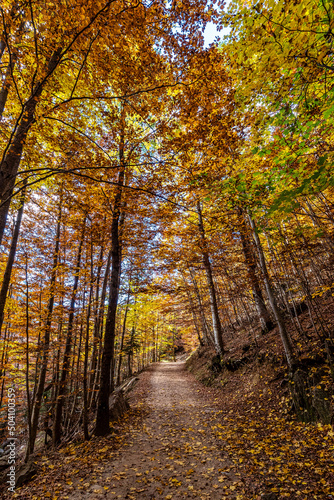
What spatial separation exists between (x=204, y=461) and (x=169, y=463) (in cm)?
75

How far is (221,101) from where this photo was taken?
584 cm

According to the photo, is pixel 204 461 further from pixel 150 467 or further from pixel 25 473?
pixel 25 473

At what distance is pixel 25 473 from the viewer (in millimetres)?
4715

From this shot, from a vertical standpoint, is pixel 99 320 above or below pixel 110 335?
above

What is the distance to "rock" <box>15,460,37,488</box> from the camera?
4.51 meters

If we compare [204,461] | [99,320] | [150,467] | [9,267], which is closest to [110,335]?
[99,320]

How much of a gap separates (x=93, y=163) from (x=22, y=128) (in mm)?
3203

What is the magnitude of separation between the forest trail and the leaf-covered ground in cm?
2

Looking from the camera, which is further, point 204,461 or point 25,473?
point 25,473

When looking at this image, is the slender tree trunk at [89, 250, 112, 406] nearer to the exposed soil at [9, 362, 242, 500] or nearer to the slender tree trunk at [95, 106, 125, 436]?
the slender tree trunk at [95, 106, 125, 436]

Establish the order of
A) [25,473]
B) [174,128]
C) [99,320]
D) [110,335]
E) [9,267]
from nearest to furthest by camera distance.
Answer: [25,473] < [174,128] < [110,335] < [9,267] < [99,320]

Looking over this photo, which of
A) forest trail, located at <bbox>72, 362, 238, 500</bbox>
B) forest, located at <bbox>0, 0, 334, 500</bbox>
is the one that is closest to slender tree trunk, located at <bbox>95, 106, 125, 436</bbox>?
forest, located at <bbox>0, 0, 334, 500</bbox>

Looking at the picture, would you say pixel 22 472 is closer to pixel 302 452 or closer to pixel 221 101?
pixel 302 452

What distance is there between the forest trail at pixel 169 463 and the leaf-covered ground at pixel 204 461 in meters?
0.02
